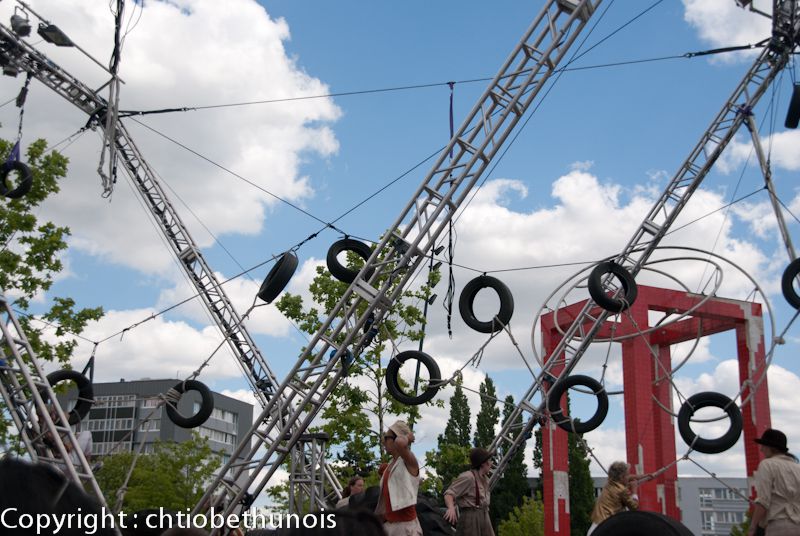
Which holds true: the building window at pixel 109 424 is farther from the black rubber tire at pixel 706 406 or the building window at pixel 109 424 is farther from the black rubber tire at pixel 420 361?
the black rubber tire at pixel 706 406

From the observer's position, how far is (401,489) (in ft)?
21.7

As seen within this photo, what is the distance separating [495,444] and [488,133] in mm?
6627

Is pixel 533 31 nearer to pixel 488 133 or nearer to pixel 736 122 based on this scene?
pixel 488 133

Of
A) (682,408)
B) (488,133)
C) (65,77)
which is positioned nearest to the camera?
(488,133)

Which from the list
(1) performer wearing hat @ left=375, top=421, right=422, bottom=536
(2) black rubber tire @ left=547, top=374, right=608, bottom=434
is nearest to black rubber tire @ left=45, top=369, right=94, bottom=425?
(1) performer wearing hat @ left=375, top=421, right=422, bottom=536

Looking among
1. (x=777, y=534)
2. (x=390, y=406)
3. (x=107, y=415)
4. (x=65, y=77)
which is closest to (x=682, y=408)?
(x=777, y=534)

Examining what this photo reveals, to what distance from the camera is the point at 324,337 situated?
1175 cm

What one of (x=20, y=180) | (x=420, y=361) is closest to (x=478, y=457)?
(x=420, y=361)

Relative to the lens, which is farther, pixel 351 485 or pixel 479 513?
pixel 351 485

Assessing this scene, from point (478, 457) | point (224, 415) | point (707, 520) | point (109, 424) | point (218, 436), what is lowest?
point (707, 520)

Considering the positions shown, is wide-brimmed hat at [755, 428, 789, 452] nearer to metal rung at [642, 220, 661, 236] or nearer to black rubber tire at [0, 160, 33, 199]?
metal rung at [642, 220, 661, 236]

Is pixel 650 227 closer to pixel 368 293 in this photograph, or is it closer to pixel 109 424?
pixel 368 293

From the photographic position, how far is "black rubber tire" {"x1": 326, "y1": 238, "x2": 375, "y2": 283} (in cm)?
1239

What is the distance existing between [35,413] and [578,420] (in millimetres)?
8725
